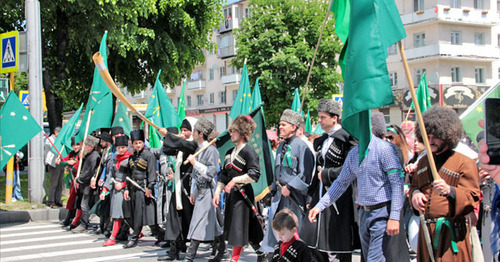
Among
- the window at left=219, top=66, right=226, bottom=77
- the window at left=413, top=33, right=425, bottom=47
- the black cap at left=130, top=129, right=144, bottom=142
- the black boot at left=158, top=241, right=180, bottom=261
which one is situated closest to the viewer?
the black boot at left=158, top=241, right=180, bottom=261

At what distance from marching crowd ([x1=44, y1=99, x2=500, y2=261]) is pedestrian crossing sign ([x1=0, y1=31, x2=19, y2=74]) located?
3.16 metres

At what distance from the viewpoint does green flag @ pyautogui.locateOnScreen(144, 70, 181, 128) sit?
1130 centimetres

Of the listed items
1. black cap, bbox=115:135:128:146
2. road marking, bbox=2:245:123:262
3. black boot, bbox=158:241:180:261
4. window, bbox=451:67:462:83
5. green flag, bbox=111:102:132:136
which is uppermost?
window, bbox=451:67:462:83

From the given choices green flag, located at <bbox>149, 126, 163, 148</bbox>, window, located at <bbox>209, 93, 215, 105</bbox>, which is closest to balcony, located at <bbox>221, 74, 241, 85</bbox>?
window, located at <bbox>209, 93, 215, 105</bbox>

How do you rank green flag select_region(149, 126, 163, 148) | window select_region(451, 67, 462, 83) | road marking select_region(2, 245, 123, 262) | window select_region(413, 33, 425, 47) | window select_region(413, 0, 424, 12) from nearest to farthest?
road marking select_region(2, 245, 123, 262)
green flag select_region(149, 126, 163, 148)
window select_region(451, 67, 462, 83)
window select_region(413, 0, 424, 12)
window select_region(413, 33, 425, 47)

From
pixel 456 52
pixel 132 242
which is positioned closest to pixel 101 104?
pixel 132 242

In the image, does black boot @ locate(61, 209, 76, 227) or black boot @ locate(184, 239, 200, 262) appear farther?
black boot @ locate(61, 209, 76, 227)

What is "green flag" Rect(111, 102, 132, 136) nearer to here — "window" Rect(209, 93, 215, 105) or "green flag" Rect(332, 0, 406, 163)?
"green flag" Rect(332, 0, 406, 163)

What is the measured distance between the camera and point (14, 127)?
11.6 meters

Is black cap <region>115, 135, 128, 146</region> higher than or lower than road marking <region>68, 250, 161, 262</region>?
higher

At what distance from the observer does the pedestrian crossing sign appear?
14.0m

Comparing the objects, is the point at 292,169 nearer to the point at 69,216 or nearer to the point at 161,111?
the point at 161,111

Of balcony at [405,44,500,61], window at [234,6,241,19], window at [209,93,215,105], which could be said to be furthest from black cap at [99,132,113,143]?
window at [209,93,215,105]

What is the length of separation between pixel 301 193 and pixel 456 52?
4119 centimetres
